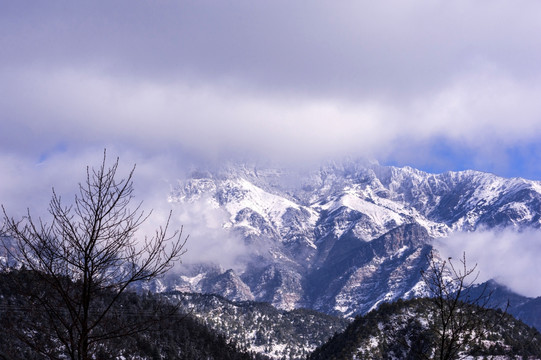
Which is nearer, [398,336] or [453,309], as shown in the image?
[453,309]

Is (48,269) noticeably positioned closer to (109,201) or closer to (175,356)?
(109,201)

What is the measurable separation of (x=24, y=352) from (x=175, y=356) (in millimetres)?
80246

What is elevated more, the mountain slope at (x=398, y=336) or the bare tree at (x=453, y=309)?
the mountain slope at (x=398, y=336)

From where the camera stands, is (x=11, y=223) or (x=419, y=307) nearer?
(x=11, y=223)

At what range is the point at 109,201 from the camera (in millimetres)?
15844

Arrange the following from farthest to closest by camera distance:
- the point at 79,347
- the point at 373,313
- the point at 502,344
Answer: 1. the point at 373,313
2. the point at 502,344
3. the point at 79,347

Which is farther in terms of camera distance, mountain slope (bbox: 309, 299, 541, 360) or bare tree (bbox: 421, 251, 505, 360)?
mountain slope (bbox: 309, 299, 541, 360)

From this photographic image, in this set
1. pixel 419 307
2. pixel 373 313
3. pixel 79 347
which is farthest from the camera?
pixel 373 313

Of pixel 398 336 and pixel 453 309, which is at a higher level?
pixel 398 336

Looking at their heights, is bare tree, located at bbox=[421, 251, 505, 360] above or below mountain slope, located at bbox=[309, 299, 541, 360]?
below

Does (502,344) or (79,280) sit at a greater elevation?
(502,344)

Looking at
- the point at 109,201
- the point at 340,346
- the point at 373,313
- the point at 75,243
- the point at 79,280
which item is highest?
the point at 373,313

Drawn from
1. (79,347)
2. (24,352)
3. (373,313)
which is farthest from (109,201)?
(373,313)

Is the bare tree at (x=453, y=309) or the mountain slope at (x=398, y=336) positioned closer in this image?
the bare tree at (x=453, y=309)
